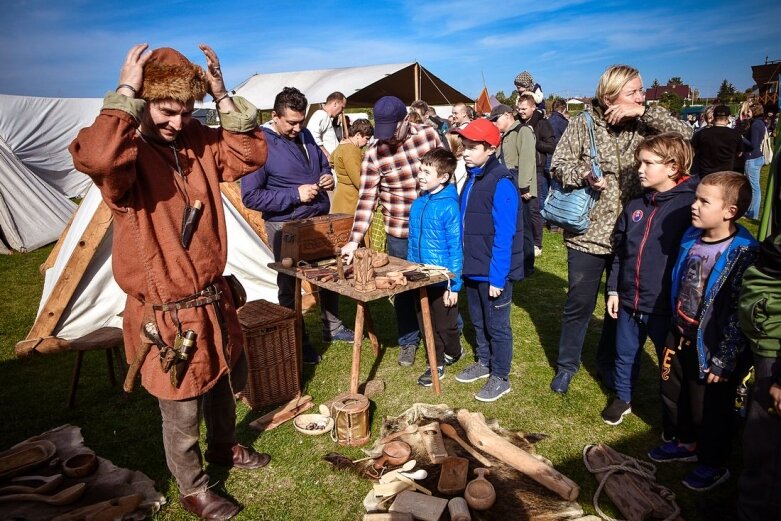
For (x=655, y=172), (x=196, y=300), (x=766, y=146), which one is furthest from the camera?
(x=766, y=146)

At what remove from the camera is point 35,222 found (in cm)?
916

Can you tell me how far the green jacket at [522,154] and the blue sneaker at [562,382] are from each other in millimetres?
3812

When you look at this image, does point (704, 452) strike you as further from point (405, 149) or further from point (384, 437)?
point (405, 149)

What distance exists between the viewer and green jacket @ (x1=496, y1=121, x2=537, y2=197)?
7137 mm

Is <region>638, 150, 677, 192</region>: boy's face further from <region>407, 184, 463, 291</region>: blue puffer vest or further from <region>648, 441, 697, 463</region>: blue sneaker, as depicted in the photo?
<region>648, 441, 697, 463</region>: blue sneaker

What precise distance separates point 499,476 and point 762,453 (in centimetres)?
134

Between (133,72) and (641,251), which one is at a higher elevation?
(133,72)

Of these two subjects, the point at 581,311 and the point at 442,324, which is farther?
the point at 442,324

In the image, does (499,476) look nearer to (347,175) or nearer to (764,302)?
(764,302)

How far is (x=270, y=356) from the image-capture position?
3822 millimetres

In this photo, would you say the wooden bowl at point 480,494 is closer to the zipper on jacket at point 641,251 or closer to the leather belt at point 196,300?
the zipper on jacket at point 641,251


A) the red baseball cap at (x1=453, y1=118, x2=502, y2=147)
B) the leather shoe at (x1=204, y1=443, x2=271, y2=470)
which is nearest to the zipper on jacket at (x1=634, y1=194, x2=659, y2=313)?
the red baseball cap at (x1=453, y1=118, x2=502, y2=147)

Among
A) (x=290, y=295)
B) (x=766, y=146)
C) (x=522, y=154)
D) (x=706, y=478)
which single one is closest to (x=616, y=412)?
(x=706, y=478)

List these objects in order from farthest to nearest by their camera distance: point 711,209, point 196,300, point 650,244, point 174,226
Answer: point 650,244, point 711,209, point 196,300, point 174,226
